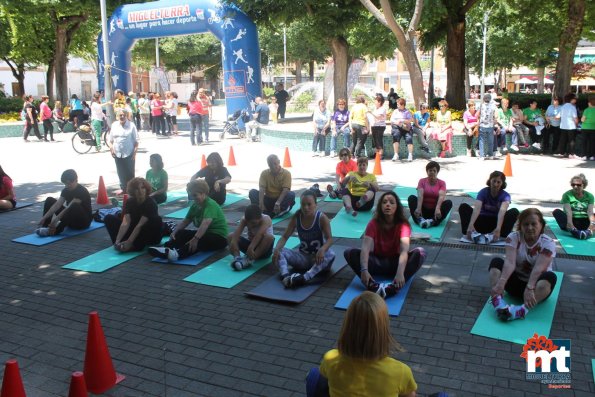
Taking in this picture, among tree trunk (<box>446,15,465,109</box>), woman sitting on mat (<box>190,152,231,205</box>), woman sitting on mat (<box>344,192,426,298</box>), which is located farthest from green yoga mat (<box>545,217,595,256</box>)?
tree trunk (<box>446,15,465,109</box>)

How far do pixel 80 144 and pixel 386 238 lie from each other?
14.4m

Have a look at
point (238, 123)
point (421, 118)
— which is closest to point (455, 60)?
point (421, 118)

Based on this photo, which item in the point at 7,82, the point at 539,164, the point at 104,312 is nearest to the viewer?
the point at 104,312

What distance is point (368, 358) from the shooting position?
2.78 metres

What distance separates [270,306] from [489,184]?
11.7ft

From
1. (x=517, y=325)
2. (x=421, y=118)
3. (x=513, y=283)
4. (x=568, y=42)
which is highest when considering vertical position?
(x=568, y=42)

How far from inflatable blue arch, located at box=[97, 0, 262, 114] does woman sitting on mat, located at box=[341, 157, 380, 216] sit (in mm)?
13095

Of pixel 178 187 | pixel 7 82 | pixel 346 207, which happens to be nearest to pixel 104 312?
pixel 346 207

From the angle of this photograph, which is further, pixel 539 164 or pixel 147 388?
pixel 539 164

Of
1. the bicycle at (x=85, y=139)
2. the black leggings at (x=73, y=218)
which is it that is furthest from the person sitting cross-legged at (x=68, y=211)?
the bicycle at (x=85, y=139)

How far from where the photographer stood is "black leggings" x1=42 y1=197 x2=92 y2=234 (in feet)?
28.1

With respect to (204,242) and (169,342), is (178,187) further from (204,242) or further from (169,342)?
(169,342)

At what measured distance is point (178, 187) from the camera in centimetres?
1208

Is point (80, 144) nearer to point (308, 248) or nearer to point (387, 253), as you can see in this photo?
point (308, 248)
